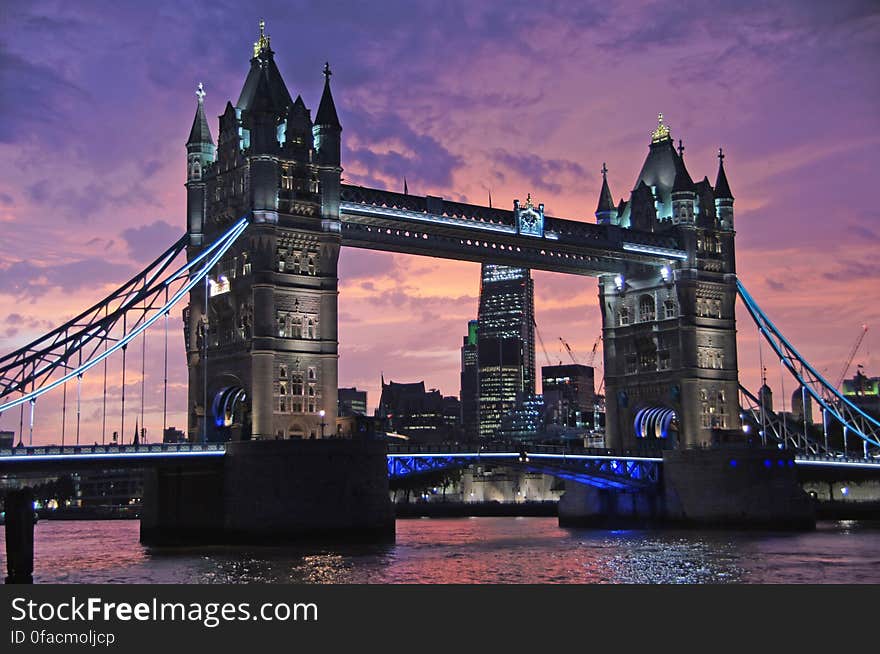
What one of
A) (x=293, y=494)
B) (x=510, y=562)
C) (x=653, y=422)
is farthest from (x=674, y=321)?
(x=293, y=494)

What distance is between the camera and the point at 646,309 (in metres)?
105

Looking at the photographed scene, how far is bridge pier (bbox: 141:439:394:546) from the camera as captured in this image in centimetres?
7144

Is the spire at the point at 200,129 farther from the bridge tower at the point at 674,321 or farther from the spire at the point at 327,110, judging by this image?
the bridge tower at the point at 674,321

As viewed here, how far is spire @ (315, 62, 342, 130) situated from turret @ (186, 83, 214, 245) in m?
8.31

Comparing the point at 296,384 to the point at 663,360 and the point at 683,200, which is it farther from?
the point at 683,200

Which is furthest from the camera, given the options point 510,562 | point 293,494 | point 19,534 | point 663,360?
point 663,360

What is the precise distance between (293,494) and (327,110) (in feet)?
83.7

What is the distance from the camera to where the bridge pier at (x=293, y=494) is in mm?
71438

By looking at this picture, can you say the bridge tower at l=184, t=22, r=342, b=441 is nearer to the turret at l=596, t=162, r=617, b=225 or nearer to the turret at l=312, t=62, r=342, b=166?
the turret at l=312, t=62, r=342, b=166

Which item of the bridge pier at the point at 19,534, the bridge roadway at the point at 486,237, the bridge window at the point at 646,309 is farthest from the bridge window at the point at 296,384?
the bridge window at the point at 646,309
